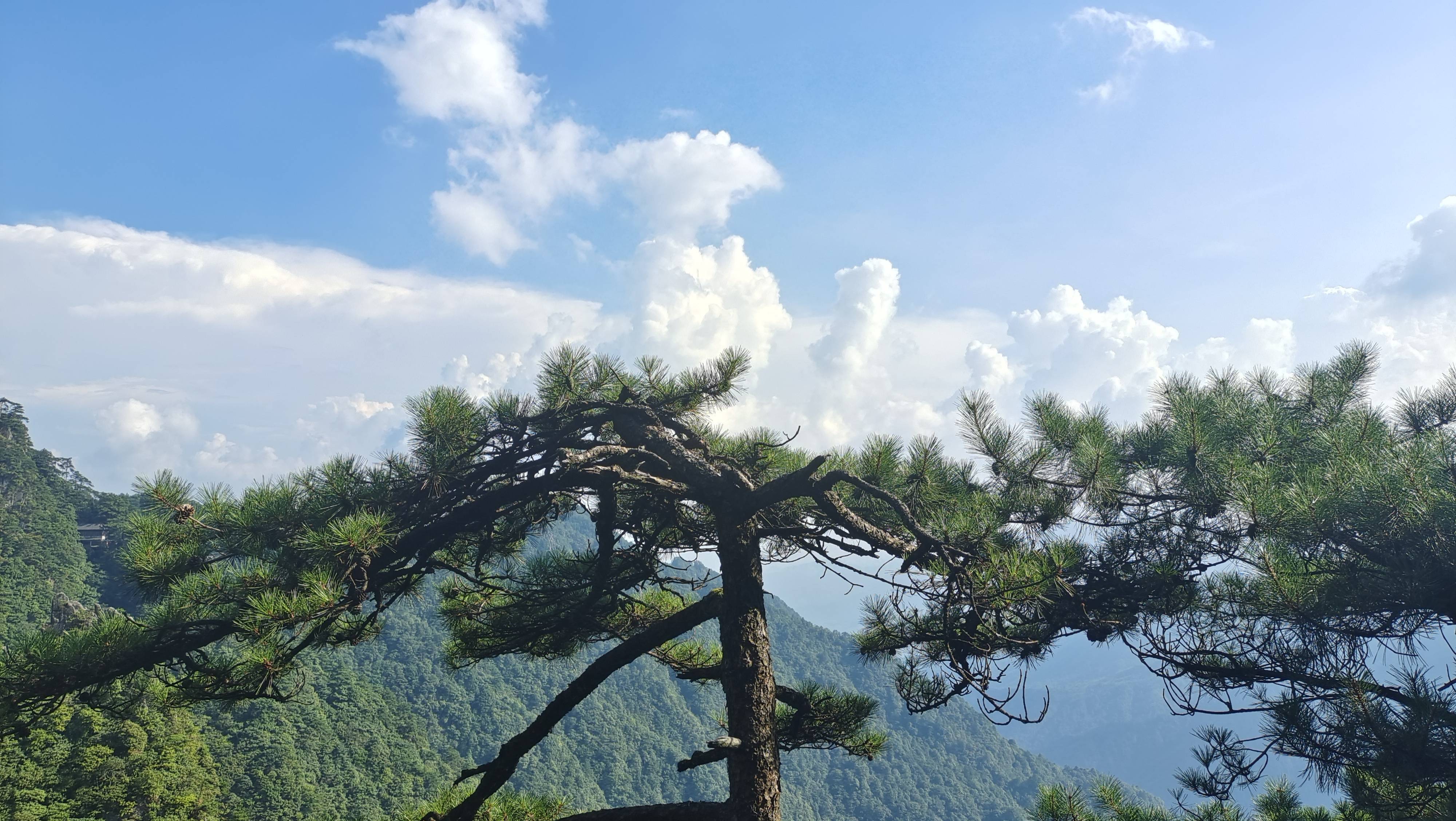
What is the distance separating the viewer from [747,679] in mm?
3092

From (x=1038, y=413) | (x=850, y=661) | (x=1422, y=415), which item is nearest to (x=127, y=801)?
(x=1038, y=413)

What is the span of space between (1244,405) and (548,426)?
4139mm

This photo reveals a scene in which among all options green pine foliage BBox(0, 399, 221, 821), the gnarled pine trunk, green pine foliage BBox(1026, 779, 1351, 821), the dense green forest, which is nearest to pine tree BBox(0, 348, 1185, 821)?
the gnarled pine trunk

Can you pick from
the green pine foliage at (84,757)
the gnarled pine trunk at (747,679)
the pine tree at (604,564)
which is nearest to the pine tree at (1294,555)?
the pine tree at (604,564)

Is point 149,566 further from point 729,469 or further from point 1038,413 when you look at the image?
point 1038,413

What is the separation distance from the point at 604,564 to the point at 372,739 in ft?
140

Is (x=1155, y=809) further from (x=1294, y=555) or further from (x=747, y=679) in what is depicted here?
(x=747, y=679)

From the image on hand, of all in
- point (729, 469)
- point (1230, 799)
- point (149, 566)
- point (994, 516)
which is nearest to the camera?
point (149, 566)

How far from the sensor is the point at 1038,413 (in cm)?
457

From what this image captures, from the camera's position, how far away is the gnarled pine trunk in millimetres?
2889

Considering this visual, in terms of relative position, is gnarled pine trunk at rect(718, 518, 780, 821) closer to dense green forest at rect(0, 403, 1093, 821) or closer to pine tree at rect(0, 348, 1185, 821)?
pine tree at rect(0, 348, 1185, 821)

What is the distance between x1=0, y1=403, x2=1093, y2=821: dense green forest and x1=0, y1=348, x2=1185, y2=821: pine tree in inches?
14.6

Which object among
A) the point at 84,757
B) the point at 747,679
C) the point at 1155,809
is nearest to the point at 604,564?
the point at 747,679

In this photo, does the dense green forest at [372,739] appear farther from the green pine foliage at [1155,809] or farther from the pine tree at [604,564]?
the green pine foliage at [1155,809]
